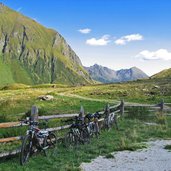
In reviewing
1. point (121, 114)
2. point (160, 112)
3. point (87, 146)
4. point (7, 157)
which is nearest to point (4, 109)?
point (121, 114)

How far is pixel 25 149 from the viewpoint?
42.2ft

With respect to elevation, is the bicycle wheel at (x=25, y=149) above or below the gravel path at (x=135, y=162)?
above

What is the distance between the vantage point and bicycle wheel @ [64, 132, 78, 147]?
16.2 m

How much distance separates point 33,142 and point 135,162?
3.92 m

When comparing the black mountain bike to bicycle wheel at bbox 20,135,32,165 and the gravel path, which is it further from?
the gravel path

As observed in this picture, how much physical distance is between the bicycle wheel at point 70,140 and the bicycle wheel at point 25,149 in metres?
3.12

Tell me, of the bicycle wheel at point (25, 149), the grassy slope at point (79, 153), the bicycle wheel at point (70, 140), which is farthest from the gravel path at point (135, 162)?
the bicycle wheel at point (70, 140)

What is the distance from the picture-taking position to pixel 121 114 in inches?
1249

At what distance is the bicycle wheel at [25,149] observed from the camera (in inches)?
488

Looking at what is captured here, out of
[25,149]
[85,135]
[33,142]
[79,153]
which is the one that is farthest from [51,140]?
[85,135]

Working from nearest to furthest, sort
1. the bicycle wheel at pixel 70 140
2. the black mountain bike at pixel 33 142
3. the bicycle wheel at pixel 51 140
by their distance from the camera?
the black mountain bike at pixel 33 142, the bicycle wheel at pixel 51 140, the bicycle wheel at pixel 70 140

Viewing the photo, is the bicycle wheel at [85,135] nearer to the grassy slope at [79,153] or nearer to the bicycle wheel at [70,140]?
the grassy slope at [79,153]

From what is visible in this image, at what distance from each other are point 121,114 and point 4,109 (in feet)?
49.1

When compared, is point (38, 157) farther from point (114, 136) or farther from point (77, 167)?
point (114, 136)
